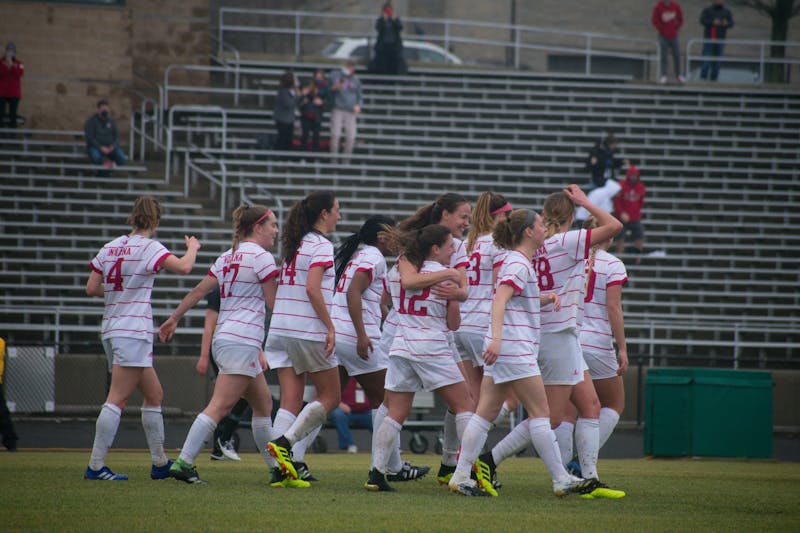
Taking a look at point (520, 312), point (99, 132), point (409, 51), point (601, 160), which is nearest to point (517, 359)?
point (520, 312)

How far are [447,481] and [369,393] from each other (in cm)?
97

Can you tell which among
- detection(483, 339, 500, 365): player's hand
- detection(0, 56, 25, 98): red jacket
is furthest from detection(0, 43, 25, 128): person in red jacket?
detection(483, 339, 500, 365): player's hand

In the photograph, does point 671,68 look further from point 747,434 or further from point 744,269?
point 747,434

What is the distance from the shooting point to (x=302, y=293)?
8.89m

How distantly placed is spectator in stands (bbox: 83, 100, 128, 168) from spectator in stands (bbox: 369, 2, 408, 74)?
6769 mm

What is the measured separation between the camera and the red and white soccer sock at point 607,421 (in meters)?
9.48

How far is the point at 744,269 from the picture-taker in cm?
2294

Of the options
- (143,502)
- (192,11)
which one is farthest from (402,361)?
(192,11)

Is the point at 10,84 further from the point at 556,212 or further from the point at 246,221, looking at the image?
the point at 556,212

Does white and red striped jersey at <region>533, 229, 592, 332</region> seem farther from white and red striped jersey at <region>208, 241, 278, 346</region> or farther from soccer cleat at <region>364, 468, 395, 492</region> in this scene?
white and red striped jersey at <region>208, 241, 278, 346</region>

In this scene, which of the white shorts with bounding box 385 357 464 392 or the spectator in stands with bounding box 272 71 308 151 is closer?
the white shorts with bounding box 385 357 464 392

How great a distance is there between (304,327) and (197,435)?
3.57ft

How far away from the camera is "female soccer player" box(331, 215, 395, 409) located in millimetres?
9055

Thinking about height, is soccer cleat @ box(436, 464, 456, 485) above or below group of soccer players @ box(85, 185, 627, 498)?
below
